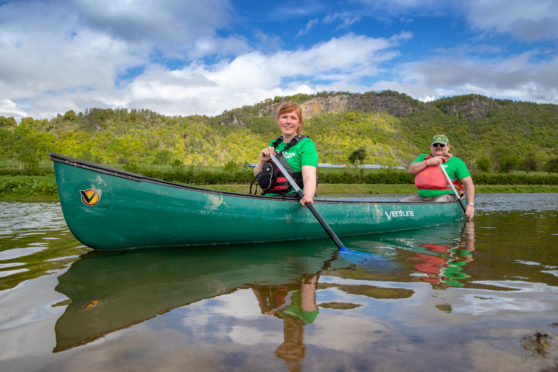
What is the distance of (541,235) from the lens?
6.00 m

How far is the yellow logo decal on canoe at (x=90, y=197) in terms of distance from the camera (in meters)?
3.72

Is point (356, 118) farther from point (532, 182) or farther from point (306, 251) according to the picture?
point (306, 251)

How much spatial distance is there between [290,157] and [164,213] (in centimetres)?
191

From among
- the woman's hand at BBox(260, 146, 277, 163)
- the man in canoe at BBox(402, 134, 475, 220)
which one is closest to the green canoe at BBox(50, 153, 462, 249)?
the woman's hand at BBox(260, 146, 277, 163)

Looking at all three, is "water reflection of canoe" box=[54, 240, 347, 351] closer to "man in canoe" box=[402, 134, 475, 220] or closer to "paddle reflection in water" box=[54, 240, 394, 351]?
"paddle reflection in water" box=[54, 240, 394, 351]

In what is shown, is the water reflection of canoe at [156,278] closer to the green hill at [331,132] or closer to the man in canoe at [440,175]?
the man in canoe at [440,175]

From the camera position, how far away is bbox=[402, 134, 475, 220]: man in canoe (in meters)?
7.19

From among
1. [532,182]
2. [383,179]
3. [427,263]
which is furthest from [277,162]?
[532,182]

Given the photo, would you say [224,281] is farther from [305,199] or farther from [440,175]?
[440,175]

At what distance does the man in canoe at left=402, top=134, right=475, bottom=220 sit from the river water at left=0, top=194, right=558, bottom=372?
2927 mm

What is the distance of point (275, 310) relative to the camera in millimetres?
2295

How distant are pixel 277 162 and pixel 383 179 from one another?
89.4ft

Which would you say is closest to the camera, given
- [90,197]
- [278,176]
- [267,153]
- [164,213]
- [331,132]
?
[90,197]

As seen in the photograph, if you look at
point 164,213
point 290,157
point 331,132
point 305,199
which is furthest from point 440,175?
point 331,132
